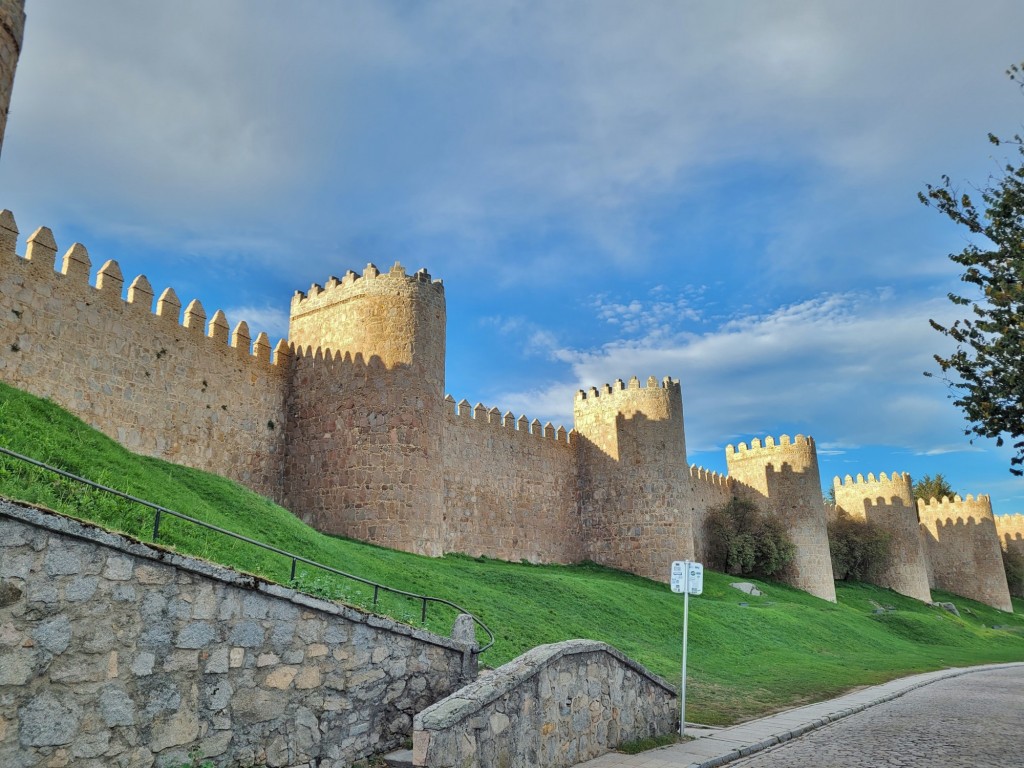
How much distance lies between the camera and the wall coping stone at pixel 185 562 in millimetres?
5777

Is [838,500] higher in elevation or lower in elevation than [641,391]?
lower

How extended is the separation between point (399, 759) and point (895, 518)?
50811 millimetres

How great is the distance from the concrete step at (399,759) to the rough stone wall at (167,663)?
0.78 feet

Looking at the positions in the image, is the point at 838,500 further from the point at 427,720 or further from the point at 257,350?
the point at 427,720

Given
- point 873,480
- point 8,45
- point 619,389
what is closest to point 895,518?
point 873,480

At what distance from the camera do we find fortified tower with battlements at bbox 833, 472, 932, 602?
4909 centimetres

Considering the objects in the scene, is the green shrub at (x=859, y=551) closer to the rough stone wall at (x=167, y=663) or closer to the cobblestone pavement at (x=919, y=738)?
the cobblestone pavement at (x=919, y=738)

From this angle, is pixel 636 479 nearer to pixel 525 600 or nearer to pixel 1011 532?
pixel 525 600

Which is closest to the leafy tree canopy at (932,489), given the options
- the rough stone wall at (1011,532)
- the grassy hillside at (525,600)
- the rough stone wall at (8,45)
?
the rough stone wall at (1011,532)

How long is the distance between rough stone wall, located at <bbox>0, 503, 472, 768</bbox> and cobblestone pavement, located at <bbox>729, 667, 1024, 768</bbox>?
442 cm

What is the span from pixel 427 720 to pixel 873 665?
62.8 feet

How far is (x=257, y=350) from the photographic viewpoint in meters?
23.0

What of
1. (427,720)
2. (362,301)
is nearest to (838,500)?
(362,301)

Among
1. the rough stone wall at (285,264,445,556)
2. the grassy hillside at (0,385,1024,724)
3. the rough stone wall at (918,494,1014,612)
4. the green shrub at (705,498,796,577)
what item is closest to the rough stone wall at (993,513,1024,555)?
the rough stone wall at (918,494,1014,612)
